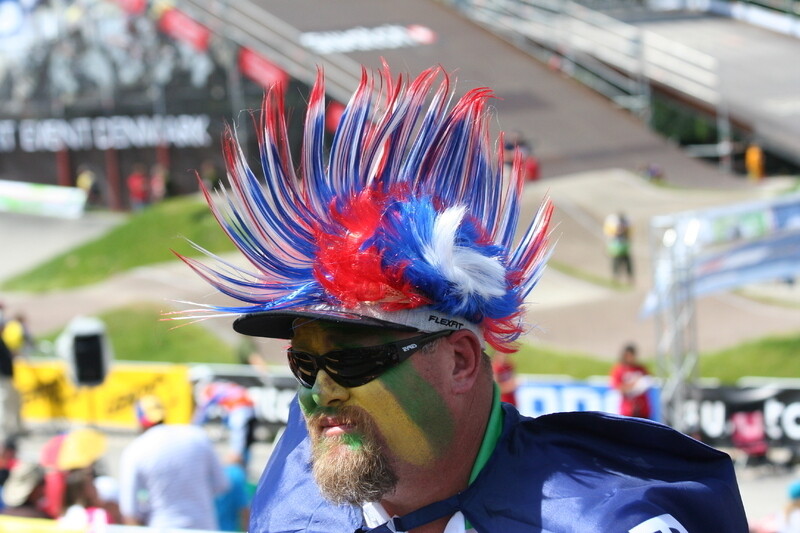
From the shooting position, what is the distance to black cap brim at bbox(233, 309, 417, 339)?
7.29ft

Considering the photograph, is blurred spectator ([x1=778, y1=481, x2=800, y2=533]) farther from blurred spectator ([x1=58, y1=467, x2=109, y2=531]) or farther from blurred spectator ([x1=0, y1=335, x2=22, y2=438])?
blurred spectator ([x1=0, y1=335, x2=22, y2=438])

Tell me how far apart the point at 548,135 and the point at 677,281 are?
16.0 m

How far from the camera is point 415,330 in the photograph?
2.27 meters

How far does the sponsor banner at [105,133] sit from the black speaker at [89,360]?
17.2 meters

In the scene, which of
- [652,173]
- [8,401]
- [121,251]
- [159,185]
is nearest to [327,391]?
[8,401]

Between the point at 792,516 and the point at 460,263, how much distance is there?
526cm

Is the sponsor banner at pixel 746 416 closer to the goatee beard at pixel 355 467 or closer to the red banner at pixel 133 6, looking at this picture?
the goatee beard at pixel 355 467

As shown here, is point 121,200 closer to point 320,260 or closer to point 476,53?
point 476,53

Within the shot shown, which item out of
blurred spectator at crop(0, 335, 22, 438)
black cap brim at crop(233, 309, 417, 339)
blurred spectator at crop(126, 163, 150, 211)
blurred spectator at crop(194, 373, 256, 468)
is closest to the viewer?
black cap brim at crop(233, 309, 417, 339)

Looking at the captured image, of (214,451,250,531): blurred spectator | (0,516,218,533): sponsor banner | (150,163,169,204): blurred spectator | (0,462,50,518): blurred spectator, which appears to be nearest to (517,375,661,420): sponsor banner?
(214,451,250,531): blurred spectator

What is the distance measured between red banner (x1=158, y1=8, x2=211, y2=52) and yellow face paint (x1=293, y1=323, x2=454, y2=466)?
27.1 metres

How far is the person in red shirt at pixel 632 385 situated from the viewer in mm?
11242

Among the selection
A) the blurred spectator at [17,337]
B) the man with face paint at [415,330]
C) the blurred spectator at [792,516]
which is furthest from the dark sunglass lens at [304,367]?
the blurred spectator at [17,337]

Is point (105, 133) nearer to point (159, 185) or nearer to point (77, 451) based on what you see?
point (159, 185)
